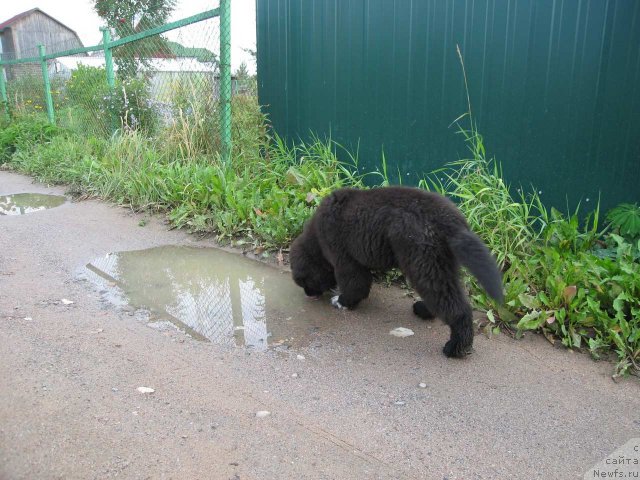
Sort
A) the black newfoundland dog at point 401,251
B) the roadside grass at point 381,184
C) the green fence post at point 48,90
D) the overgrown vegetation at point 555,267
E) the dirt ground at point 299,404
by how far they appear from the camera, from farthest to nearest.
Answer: the green fence post at point 48,90 < the roadside grass at point 381,184 < the overgrown vegetation at point 555,267 < the black newfoundland dog at point 401,251 < the dirt ground at point 299,404

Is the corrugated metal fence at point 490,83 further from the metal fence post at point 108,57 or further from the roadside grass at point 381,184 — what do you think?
the metal fence post at point 108,57

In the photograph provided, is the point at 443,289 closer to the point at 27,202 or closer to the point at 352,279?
the point at 352,279

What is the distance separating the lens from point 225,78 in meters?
6.25

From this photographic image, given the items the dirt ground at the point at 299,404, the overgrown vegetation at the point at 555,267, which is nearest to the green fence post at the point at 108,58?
the dirt ground at the point at 299,404

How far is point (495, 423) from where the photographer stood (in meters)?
2.44

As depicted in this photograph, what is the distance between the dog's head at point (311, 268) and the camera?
12.2ft

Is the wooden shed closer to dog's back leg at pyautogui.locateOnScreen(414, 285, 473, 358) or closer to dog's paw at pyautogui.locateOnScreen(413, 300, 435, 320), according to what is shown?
dog's paw at pyautogui.locateOnScreen(413, 300, 435, 320)

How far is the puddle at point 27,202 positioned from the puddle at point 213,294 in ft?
8.17

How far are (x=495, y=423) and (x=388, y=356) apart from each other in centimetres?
78

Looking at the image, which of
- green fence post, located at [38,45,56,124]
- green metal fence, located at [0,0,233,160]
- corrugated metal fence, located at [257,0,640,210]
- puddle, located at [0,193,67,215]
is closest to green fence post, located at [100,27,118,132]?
green metal fence, located at [0,0,233,160]

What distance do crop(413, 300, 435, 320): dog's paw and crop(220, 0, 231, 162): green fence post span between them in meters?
3.65

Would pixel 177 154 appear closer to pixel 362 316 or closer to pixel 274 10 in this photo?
pixel 274 10

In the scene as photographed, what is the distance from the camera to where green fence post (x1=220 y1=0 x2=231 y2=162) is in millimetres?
6020

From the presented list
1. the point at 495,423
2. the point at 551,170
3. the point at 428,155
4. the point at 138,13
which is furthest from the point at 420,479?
the point at 138,13
